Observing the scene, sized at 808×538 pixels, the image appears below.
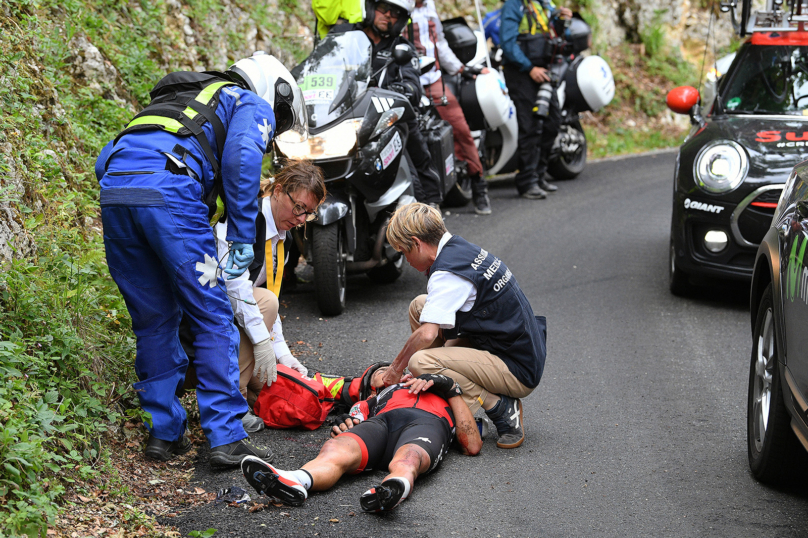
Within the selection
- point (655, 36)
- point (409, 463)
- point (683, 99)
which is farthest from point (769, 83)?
point (655, 36)

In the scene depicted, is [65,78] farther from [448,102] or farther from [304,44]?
[304,44]

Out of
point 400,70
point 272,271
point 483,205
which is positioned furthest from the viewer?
point 483,205

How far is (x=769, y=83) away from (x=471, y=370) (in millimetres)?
4638

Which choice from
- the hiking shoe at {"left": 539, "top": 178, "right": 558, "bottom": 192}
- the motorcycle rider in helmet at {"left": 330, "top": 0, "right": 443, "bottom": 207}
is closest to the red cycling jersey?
the motorcycle rider in helmet at {"left": 330, "top": 0, "right": 443, "bottom": 207}

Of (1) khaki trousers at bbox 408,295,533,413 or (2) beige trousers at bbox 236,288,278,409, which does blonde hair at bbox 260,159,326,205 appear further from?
(1) khaki trousers at bbox 408,295,533,413

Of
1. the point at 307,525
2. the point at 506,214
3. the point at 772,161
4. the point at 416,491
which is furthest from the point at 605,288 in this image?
the point at 307,525

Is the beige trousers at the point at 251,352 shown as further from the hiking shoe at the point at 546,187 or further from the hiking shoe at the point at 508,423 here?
the hiking shoe at the point at 546,187

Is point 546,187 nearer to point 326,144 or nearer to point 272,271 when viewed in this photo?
point 326,144

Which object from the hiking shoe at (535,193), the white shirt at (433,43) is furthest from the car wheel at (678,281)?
the hiking shoe at (535,193)

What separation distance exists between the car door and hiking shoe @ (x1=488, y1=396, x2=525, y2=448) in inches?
56.0

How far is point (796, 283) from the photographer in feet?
11.6

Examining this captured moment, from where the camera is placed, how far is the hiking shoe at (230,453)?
13.3 ft

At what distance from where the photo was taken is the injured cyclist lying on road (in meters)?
3.59

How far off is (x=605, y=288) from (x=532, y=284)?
0.64 metres
